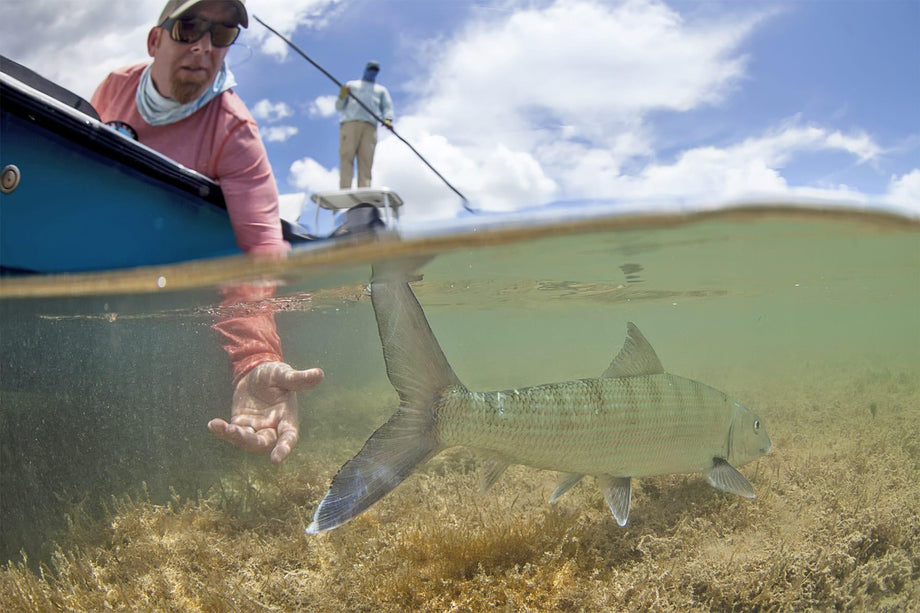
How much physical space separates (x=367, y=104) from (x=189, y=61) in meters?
2.32

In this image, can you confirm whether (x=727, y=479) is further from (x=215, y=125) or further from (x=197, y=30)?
(x=197, y=30)

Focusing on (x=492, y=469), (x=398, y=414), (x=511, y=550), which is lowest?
(x=511, y=550)

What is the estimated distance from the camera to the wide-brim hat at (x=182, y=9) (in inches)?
166

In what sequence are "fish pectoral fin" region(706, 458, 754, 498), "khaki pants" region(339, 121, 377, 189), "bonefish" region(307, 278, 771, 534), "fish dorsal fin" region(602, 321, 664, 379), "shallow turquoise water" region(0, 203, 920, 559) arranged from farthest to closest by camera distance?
1. "shallow turquoise water" region(0, 203, 920, 559)
2. "khaki pants" region(339, 121, 377, 189)
3. "fish dorsal fin" region(602, 321, 664, 379)
4. "fish pectoral fin" region(706, 458, 754, 498)
5. "bonefish" region(307, 278, 771, 534)

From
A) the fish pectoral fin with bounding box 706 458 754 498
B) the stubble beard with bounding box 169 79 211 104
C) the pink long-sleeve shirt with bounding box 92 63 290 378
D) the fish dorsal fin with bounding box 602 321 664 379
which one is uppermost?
the stubble beard with bounding box 169 79 211 104

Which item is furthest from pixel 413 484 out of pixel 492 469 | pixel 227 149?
pixel 227 149

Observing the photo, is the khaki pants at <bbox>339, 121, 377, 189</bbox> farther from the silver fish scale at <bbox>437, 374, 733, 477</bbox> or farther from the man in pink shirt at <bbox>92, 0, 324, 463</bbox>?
the silver fish scale at <bbox>437, 374, 733, 477</bbox>

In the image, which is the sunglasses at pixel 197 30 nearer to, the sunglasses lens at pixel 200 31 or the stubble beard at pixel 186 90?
the sunglasses lens at pixel 200 31

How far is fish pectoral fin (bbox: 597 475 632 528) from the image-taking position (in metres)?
4.01

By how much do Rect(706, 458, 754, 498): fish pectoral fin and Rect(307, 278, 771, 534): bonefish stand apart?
10 millimetres

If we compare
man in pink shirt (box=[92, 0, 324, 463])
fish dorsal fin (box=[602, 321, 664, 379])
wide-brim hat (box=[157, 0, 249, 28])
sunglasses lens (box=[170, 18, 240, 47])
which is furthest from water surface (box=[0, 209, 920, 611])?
wide-brim hat (box=[157, 0, 249, 28])

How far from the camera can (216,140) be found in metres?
4.51

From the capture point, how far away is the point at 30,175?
12.4ft

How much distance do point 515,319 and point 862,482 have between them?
1449 centimetres
